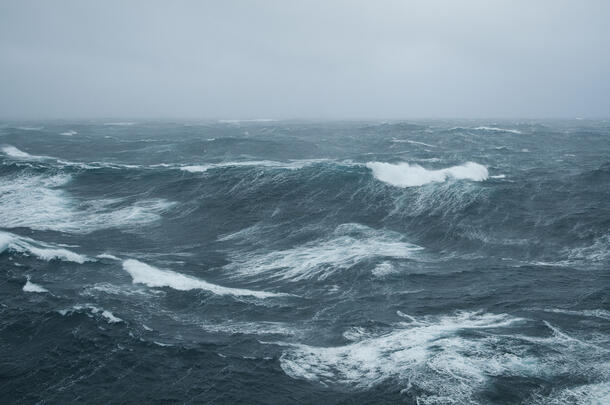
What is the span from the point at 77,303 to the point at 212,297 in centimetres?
493

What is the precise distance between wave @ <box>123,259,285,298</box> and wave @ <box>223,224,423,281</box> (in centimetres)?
190

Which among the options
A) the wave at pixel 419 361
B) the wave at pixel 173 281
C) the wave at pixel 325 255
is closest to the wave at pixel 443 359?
the wave at pixel 419 361

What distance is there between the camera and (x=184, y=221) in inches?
1073

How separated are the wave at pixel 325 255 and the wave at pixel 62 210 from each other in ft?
28.0

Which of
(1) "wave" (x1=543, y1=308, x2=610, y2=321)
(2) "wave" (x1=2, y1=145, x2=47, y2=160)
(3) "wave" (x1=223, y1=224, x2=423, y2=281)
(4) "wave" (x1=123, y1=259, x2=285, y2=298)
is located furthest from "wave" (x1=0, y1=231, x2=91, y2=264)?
(2) "wave" (x1=2, y1=145, x2=47, y2=160)

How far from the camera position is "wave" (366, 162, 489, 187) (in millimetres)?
33531

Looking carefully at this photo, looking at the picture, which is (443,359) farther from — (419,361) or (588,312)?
(588,312)

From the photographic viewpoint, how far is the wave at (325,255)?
1911cm

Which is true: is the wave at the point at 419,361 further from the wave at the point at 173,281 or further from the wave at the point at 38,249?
the wave at the point at 38,249

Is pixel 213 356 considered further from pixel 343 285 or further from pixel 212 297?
pixel 343 285

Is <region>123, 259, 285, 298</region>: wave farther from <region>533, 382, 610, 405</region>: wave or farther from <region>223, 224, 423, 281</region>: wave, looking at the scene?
<region>533, 382, 610, 405</region>: wave

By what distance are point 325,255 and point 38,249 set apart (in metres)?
14.9

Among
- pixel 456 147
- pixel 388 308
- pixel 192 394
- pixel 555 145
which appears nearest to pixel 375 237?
pixel 388 308

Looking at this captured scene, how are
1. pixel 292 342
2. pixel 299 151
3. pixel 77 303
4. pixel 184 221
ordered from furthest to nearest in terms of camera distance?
pixel 299 151 < pixel 184 221 < pixel 77 303 < pixel 292 342
